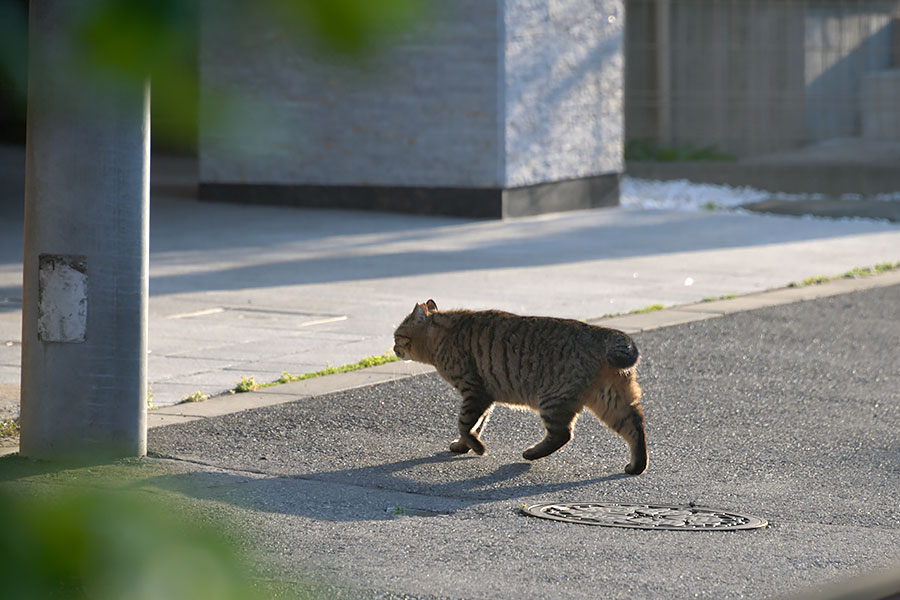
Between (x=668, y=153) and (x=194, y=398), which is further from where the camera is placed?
(x=668, y=153)

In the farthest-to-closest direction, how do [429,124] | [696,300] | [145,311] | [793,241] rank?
[429,124] → [793,241] → [696,300] → [145,311]

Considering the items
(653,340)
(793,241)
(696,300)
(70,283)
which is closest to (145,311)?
(70,283)

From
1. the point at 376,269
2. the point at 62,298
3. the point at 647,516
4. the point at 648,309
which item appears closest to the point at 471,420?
the point at 647,516

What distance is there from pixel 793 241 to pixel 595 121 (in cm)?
420

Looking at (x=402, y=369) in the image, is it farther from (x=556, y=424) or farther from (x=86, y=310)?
(x=86, y=310)

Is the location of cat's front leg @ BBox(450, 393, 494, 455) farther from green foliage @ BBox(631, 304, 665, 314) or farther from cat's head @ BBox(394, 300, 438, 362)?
green foliage @ BBox(631, 304, 665, 314)

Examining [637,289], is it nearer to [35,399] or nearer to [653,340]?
[653,340]

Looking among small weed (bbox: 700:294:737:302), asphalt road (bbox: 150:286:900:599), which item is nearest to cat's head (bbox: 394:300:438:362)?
asphalt road (bbox: 150:286:900:599)

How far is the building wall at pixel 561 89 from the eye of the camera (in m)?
18.0

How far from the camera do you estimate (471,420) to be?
20.7 feet

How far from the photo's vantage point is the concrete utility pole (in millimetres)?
5520

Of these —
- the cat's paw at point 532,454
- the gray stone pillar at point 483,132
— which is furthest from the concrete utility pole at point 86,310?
the gray stone pillar at point 483,132

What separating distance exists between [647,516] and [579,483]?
65 centimetres

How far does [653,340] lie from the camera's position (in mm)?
9695
